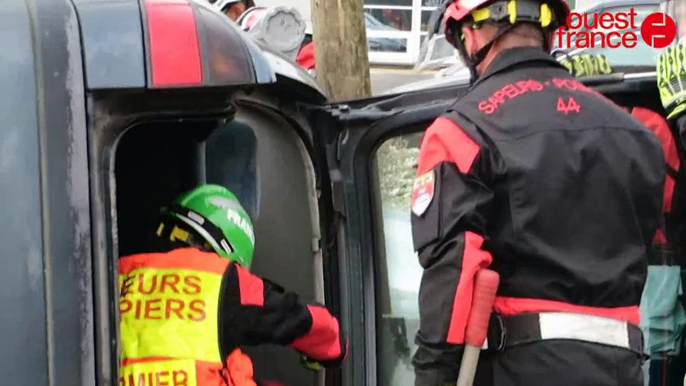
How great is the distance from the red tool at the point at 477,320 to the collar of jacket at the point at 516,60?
53 centimetres

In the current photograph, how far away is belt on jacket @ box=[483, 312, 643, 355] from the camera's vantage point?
2223 mm

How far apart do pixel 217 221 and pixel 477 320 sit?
2.50ft

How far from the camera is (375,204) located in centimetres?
278

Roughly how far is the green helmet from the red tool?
676mm

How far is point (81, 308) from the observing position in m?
1.82

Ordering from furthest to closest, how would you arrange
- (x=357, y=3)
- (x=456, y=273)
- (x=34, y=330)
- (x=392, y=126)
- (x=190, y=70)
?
1. (x=357, y=3)
2. (x=392, y=126)
3. (x=456, y=273)
4. (x=190, y=70)
5. (x=34, y=330)

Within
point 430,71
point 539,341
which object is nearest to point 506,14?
point 539,341

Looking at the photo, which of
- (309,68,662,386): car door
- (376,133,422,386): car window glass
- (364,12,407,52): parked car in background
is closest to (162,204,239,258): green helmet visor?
(309,68,662,386): car door

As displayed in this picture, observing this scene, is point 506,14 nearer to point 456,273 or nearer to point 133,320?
point 456,273

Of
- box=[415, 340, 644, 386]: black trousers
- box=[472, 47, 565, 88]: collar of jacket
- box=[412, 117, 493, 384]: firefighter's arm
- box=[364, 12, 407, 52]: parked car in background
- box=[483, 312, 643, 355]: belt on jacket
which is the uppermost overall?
box=[364, 12, 407, 52]: parked car in background

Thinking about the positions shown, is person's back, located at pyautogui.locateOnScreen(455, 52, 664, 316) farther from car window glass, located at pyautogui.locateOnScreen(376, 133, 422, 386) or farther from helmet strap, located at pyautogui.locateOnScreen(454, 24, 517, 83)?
car window glass, located at pyautogui.locateOnScreen(376, 133, 422, 386)

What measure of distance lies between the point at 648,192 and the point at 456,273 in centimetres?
56

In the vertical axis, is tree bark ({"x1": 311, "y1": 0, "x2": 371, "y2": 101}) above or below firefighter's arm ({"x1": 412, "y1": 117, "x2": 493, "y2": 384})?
above

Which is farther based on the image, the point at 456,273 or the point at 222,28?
the point at 456,273
